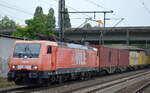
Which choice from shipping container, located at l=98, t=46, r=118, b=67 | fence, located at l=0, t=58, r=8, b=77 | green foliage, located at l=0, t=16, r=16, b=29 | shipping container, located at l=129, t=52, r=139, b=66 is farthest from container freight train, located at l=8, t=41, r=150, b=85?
green foliage, located at l=0, t=16, r=16, b=29

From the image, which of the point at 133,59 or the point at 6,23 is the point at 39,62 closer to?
the point at 133,59

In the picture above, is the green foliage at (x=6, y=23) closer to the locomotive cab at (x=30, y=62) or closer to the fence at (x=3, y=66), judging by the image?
the fence at (x=3, y=66)

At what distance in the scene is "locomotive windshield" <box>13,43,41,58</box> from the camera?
63.7 feet

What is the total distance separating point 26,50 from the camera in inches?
778

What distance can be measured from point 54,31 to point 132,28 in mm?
14015

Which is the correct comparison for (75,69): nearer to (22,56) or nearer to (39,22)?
(22,56)

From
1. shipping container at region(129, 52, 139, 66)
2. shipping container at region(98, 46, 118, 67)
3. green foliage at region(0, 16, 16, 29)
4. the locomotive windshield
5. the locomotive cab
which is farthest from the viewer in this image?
green foliage at region(0, 16, 16, 29)

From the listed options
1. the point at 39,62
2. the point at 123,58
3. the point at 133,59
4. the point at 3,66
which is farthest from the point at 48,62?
the point at 133,59

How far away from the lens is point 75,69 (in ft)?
80.7

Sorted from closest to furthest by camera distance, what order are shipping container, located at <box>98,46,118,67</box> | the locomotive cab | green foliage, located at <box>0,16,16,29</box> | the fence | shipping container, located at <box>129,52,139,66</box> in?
1. the locomotive cab
2. the fence
3. shipping container, located at <box>98,46,118,67</box>
4. shipping container, located at <box>129,52,139,66</box>
5. green foliage, located at <box>0,16,16,29</box>

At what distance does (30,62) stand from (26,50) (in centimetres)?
105

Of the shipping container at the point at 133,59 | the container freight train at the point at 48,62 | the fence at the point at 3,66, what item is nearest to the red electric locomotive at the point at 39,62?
the container freight train at the point at 48,62

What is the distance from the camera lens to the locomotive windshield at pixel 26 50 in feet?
63.7

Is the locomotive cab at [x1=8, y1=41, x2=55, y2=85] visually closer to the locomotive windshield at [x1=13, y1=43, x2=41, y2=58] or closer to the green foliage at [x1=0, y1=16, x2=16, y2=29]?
the locomotive windshield at [x1=13, y1=43, x2=41, y2=58]
